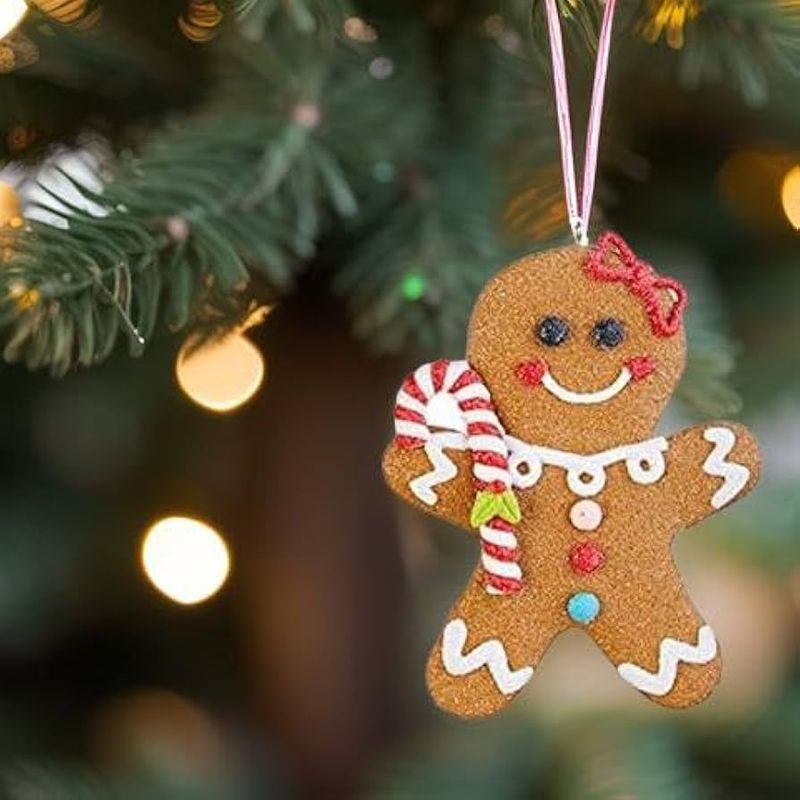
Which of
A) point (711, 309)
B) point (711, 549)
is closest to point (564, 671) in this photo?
point (711, 549)

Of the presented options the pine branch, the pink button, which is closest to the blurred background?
the pine branch

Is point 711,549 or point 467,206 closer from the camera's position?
point 467,206

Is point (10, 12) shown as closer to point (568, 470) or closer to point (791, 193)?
point (568, 470)

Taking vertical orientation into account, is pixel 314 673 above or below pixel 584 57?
below

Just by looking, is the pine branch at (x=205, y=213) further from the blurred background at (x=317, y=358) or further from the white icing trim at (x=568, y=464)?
the white icing trim at (x=568, y=464)

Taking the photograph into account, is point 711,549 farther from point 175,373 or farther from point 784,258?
point 175,373
